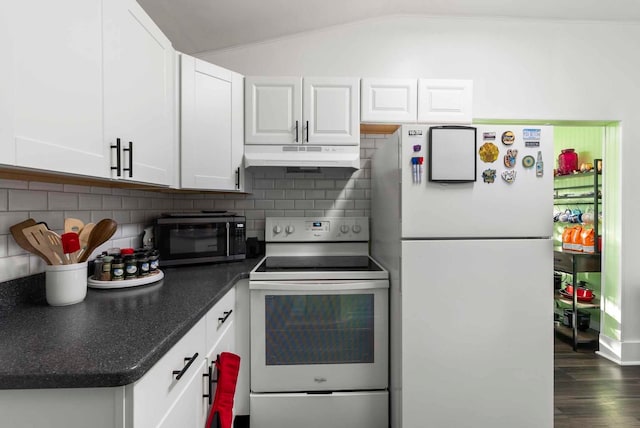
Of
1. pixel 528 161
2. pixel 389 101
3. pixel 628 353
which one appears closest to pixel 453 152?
pixel 528 161

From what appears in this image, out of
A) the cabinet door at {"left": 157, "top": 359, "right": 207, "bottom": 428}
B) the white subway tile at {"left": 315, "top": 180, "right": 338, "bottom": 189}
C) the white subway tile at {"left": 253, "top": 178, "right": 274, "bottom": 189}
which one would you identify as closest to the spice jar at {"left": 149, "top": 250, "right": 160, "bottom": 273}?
the cabinet door at {"left": 157, "top": 359, "right": 207, "bottom": 428}

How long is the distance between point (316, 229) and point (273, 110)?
0.90 metres

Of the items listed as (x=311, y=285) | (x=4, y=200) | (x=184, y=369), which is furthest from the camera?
(x=311, y=285)

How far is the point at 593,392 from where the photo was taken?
2164 millimetres

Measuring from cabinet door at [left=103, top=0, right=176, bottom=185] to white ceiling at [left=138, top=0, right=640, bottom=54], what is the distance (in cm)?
55

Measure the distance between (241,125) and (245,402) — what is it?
1635 millimetres

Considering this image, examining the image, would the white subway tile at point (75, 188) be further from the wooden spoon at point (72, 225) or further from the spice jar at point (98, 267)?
the spice jar at point (98, 267)

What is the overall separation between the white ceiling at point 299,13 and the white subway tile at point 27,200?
131 centimetres

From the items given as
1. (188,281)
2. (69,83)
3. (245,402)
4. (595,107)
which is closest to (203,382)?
(188,281)

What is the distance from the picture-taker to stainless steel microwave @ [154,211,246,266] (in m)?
1.84

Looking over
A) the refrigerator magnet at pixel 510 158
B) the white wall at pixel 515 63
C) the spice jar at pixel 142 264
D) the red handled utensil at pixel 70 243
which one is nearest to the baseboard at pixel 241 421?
the spice jar at pixel 142 264

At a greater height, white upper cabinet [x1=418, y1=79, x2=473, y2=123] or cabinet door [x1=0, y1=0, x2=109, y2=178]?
white upper cabinet [x1=418, y1=79, x2=473, y2=123]

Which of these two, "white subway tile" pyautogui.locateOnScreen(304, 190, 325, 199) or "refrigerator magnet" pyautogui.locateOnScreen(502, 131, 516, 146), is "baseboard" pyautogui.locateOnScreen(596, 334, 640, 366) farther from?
"white subway tile" pyautogui.locateOnScreen(304, 190, 325, 199)

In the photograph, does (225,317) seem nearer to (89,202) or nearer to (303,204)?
(89,202)
